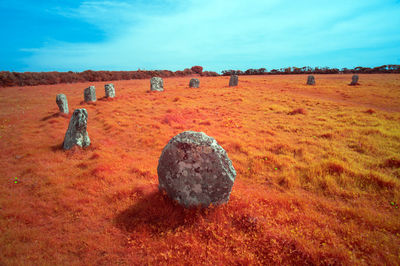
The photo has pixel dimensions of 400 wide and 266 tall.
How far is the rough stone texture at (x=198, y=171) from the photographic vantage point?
3777 mm

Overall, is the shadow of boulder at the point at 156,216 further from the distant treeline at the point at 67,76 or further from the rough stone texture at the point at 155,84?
the distant treeline at the point at 67,76

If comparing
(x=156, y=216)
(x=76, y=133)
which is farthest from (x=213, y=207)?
(x=76, y=133)

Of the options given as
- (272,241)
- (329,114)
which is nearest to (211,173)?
(272,241)

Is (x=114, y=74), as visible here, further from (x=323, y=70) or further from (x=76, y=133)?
(x=323, y=70)

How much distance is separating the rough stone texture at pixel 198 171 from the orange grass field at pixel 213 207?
293 mm

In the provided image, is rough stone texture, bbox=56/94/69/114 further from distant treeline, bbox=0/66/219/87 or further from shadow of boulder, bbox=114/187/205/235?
distant treeline, bbox=0/66/219/87

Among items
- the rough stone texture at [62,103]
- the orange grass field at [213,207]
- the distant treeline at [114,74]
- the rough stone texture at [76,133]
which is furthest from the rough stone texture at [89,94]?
the distant treeline at [114,74]

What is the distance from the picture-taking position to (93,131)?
9891 mm

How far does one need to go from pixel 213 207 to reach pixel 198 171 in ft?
2.75

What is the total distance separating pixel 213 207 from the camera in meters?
3.85

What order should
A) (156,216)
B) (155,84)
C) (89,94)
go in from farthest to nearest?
(155,84) → (89,94) → (156,216)

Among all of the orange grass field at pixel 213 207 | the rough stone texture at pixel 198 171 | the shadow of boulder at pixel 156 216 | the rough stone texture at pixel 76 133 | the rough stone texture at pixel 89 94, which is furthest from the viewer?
the rough stone texture at pixel 89 94

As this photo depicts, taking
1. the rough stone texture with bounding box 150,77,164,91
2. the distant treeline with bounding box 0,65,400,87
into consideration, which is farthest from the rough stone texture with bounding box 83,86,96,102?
the distant treeline with bounding box 0,65,400,87

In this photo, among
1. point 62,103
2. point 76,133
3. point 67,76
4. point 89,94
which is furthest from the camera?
point 67,76
